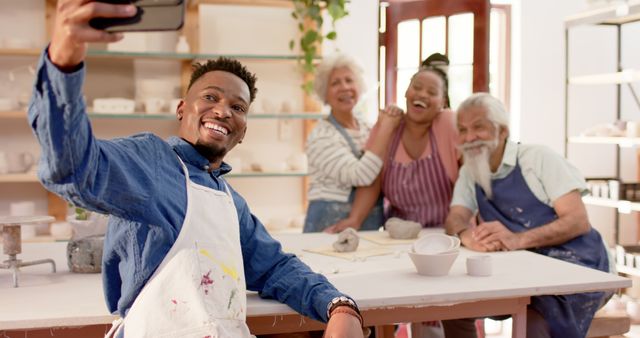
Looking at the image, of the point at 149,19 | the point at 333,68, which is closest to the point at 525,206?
the point at 333,68

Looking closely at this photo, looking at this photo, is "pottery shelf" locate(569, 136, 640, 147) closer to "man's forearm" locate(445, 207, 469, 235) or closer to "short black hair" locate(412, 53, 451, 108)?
"short black hair" locate(412, 53, 451, 108)

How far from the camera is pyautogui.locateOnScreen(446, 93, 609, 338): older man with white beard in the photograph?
7.63 feet

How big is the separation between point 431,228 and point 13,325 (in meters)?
1.78

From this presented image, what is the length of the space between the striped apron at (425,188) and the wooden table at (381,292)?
68 centimetres

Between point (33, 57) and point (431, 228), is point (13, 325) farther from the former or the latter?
point (33, 57)

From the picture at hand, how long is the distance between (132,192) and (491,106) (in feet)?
5.56

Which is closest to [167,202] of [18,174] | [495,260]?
[495,260]

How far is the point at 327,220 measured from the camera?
3.11m

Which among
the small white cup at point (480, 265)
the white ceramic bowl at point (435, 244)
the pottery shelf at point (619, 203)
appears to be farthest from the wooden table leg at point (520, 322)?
the pottery shelf at point (619, 203)

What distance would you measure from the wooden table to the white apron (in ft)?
0.72

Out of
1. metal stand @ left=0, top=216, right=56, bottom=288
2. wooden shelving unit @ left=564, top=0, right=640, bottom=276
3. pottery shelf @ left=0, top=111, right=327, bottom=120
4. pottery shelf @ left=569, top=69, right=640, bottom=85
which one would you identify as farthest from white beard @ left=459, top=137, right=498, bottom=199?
pottery shelf @ left=569, top=69, right=640, bottom=85

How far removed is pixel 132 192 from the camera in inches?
51.1

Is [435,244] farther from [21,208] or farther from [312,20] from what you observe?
[21,208]

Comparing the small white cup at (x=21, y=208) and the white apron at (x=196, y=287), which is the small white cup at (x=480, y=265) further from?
the small white cup at (x=21, y=208)
